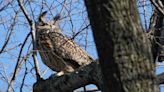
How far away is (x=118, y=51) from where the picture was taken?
304 cm

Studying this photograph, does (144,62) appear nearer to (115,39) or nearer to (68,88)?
(115,39)

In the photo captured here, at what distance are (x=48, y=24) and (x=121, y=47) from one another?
4.27 metres

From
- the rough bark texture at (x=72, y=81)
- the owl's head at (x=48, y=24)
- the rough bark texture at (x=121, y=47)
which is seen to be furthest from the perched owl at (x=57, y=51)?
the rough bark texture at (x=121, y=47)

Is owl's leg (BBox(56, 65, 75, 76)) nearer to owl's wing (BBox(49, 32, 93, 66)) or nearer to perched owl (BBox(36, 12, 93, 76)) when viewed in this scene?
perched owl (BBox(36, 12, 93, 76))

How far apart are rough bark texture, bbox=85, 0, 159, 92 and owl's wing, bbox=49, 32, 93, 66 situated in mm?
3270

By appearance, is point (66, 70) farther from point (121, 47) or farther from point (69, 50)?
point (121, 47)

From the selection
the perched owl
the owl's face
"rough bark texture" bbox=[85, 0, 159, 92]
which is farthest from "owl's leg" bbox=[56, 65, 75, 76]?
"rough bark texture" bbox=[85, 0, 159, 92]

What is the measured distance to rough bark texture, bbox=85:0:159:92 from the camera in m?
3.02

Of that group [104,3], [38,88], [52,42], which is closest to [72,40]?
[52,42]

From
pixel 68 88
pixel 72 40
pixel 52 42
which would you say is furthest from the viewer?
pixel 52 42

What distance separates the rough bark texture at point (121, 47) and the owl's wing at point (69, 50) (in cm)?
327

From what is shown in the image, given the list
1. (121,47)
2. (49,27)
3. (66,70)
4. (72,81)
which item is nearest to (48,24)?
(49,27)

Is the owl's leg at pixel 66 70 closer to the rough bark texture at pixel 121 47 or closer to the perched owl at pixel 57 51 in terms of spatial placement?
the perched owl at pixel 57 51

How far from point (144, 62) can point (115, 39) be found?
226 mm
